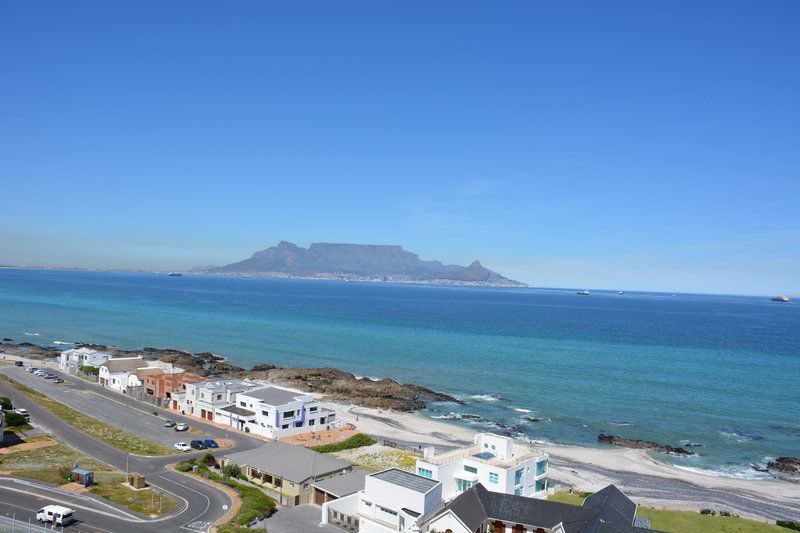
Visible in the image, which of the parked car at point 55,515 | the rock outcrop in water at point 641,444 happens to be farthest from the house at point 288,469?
the rock outcrop in water at point 641,444

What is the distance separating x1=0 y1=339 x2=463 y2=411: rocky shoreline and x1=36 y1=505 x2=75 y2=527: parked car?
1708 inches

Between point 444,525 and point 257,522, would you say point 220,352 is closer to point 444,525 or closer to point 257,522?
point 257,522

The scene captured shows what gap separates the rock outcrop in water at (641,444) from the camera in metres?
54.6

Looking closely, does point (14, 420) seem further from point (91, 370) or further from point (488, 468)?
point (488, 468)

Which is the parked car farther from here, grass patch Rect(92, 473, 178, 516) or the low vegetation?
the low vegetation

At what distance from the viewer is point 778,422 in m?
66.1

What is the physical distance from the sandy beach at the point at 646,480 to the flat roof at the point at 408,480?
15841mm

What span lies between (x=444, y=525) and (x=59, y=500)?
23584 mm

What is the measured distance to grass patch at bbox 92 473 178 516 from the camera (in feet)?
106

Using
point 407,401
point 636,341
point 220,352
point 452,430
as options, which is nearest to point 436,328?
point 636,341

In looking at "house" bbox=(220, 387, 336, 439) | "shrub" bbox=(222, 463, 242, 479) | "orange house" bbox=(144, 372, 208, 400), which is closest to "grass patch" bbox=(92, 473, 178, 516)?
"shrub" bbox=(222, 463, 242, 479)

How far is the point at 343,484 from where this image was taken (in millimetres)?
35969

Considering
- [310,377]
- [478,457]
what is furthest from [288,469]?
[310,377]

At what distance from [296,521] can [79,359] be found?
5982 centimetres
